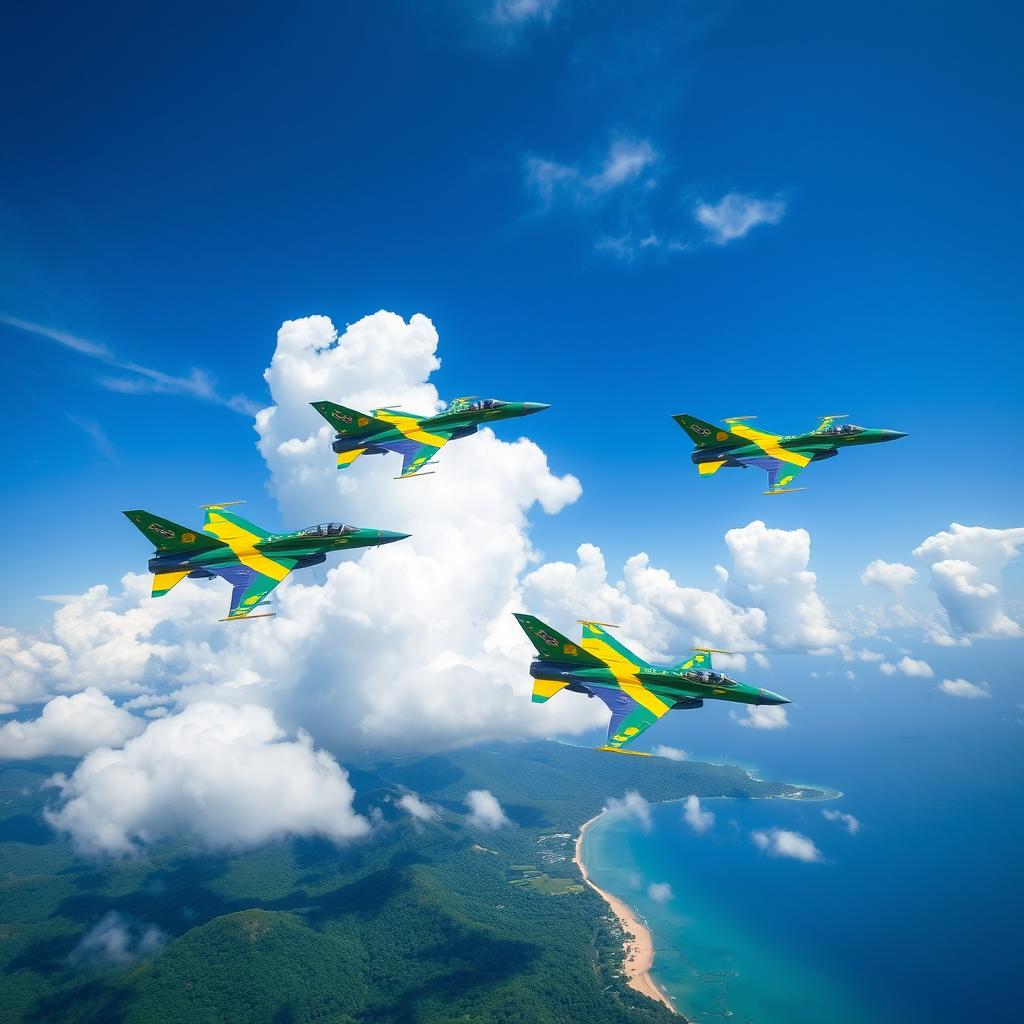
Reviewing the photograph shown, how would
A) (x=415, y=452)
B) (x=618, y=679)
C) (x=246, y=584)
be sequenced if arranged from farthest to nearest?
1. (x=415, y=452)
2. (x=618, y=679)
3. (x=246, y=584)

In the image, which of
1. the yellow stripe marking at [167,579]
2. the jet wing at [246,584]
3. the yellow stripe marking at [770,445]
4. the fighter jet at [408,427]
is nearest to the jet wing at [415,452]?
the fighter jet at [408,427]

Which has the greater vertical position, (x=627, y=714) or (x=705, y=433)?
(x=705, y=433)

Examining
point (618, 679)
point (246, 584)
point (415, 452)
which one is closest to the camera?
point (246, 584)

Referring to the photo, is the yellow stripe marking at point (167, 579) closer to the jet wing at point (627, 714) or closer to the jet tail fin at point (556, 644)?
the jet tail fin at point (556, 644)

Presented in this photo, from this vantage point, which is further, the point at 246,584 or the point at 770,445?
the point at 770,445

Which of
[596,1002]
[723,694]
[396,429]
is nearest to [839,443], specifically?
[723,694]

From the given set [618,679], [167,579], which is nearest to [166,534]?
[167,579]

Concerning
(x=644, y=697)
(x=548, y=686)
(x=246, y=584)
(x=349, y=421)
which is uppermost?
(x=349, y=421)

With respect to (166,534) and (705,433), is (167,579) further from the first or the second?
(705,433)
